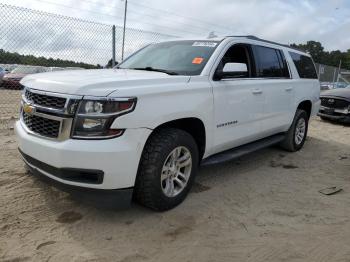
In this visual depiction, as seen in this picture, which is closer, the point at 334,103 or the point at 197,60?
the point at 197,60

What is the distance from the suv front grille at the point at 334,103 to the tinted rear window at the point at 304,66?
394cm

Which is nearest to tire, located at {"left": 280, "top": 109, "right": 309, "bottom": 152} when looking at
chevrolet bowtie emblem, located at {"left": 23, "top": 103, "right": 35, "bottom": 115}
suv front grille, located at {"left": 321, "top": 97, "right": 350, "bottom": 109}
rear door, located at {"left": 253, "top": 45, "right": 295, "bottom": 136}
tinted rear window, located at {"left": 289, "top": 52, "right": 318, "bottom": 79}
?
rear door, located at {"left": 253, "top": 45, "right": 295, "bottom": 136}

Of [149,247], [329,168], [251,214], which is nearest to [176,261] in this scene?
[149,247]

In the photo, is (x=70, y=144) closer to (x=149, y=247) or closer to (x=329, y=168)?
(x=149, y=247)

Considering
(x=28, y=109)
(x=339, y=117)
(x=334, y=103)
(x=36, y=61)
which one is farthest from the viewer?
(x=334, y=103)

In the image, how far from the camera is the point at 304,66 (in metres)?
7.05

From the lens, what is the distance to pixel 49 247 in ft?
10.6

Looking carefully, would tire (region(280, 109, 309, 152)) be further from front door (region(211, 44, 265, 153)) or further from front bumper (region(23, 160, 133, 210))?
front bumper (region(23, 160, 133, 210))

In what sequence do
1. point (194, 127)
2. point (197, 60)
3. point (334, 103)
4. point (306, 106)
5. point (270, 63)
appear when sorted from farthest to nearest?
point (334, 103) → point (306, 106) → point (270, 63) → point (197, 60) → point (194, 127)

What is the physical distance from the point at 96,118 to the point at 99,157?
0.33 metres

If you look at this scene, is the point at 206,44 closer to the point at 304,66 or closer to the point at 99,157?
the point at 99,157

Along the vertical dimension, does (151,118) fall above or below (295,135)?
above

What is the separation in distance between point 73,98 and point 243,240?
196 centimetres

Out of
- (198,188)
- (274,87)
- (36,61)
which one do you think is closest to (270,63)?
(274,87)
